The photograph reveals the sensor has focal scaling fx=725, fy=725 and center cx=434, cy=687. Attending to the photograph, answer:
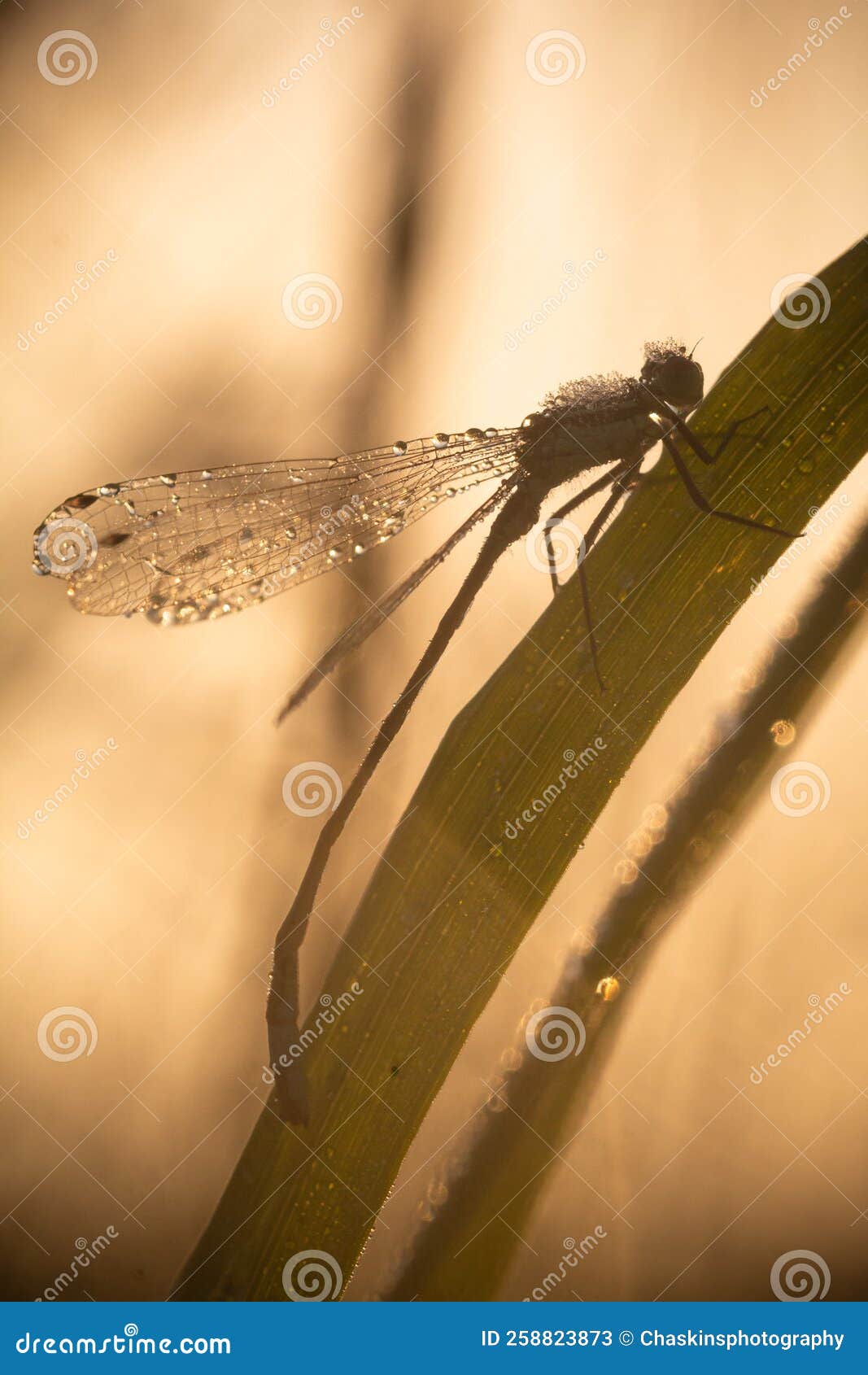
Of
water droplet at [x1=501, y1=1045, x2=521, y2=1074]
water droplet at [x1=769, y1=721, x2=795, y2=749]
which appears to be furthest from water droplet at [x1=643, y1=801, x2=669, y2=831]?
water droplet at [x1=501, y1=1045, x2=521, y2=1074]

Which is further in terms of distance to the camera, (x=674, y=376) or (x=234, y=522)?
(x=234, y=522)

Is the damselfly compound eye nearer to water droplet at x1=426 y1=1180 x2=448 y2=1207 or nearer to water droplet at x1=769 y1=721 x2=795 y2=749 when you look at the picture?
water droplet at x1=769 y1=721 x2=795 y2=749

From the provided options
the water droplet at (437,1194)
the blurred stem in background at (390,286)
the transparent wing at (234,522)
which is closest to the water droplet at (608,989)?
the water droplet at (437,1194)

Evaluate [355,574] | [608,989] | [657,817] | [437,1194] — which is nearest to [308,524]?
[355,574]

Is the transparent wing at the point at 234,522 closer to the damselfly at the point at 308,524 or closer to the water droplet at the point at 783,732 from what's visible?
the damselfly at the point at 308,524

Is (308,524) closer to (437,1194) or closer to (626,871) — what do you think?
(626,871)
